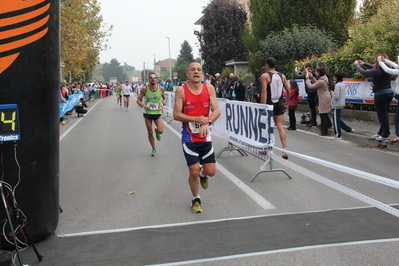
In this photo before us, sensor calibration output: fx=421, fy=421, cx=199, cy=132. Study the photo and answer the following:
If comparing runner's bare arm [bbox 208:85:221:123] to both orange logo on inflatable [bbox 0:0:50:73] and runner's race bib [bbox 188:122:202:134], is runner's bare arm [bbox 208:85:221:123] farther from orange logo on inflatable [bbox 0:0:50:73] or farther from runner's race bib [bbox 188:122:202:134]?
orange logo on inflatable [bbox 0:0:50:73]

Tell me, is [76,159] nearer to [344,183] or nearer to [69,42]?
[344,183]

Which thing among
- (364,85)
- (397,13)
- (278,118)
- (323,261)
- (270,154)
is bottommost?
(323,261)

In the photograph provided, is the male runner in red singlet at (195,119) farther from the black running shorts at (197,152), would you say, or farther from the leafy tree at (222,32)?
the leafy tree at (222,32)

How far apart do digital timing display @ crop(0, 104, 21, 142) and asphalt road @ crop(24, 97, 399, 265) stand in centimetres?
148

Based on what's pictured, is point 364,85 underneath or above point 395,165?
above

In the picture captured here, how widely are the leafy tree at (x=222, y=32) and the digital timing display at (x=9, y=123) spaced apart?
136 ft

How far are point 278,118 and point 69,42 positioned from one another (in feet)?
72.7

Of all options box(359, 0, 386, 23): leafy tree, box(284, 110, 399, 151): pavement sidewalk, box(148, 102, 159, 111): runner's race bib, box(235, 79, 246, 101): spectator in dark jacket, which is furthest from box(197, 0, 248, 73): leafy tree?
box(148, 102, 159, 111): runner's race bib

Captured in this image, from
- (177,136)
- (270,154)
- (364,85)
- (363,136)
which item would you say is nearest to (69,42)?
(177,136)

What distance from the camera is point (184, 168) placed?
8016mm

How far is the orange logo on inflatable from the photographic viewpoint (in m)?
3.61

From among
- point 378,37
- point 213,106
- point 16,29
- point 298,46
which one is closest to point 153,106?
point 213,106

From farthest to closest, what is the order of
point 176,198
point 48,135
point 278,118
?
point 278,118 → point 176,198 → point 48,135

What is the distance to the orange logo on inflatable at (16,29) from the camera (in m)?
3.61
